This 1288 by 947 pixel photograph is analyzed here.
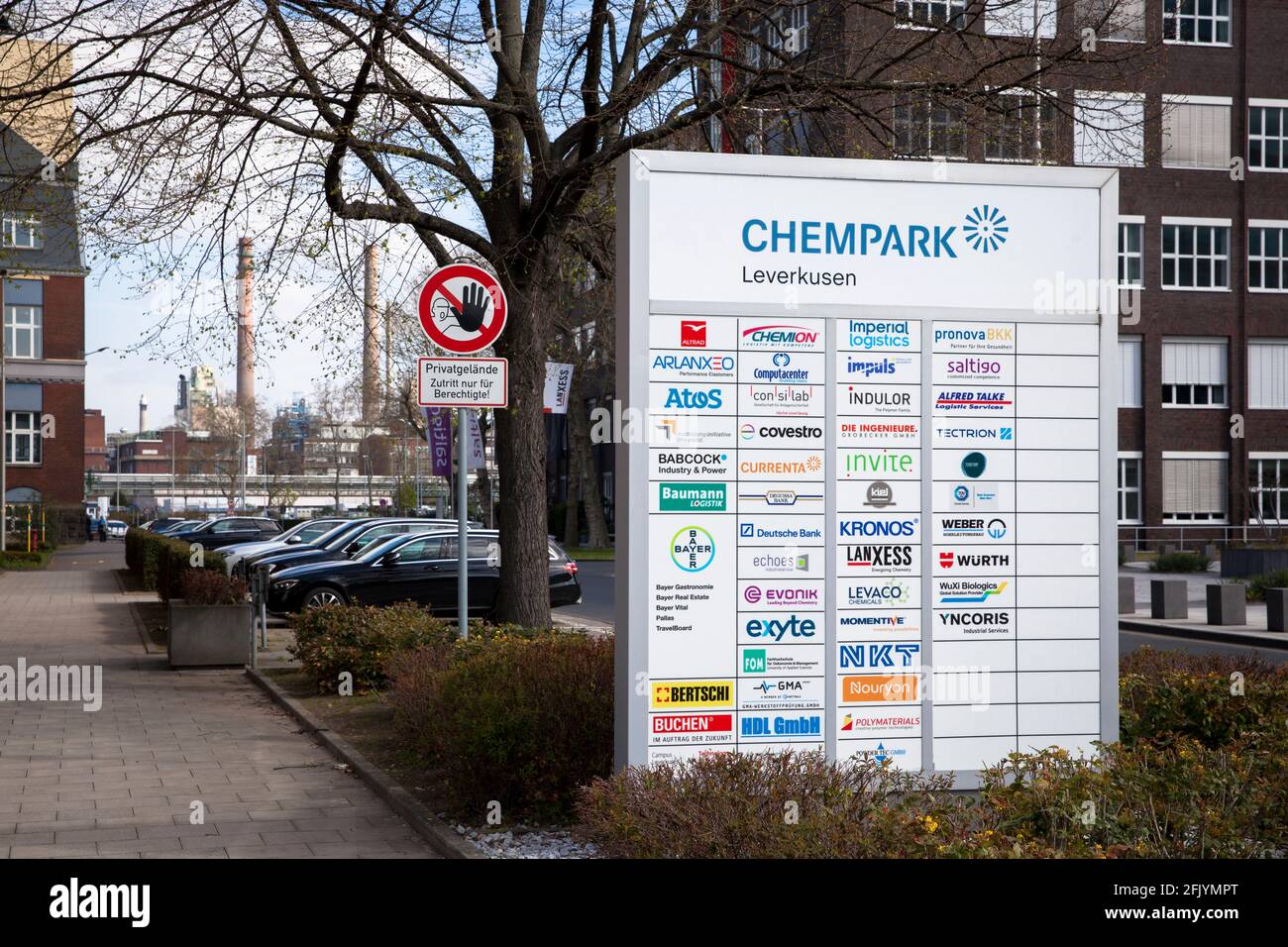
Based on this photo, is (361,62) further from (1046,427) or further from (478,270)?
(1046,427)

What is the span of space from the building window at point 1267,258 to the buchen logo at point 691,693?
49.8m

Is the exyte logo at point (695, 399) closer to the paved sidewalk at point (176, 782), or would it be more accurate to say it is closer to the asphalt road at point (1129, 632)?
the paved sidewalk at point (176, 782)

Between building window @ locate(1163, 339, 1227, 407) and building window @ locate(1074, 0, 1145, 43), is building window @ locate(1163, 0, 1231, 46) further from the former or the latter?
building window @ locate(1074, 0, 1145, 43)

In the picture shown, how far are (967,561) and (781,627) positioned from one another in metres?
1.01

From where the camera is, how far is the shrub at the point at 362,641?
508 inches

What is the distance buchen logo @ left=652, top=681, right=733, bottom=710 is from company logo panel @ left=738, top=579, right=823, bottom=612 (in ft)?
1.28

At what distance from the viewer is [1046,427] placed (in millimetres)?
7133

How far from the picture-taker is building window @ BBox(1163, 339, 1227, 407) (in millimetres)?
51156

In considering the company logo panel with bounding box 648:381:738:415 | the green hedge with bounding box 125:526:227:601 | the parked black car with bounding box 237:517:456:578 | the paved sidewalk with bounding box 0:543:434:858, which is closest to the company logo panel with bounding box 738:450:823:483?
the company logo panel with bounding box 648:381:738:415

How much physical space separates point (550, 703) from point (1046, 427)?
3081 millimetres

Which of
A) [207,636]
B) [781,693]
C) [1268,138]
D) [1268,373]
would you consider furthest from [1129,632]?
[1268,138]

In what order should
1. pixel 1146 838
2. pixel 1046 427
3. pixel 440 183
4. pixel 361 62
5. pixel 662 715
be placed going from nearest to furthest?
pixel 1146 838 → pixel 662 715 → pixel 1046 427 → pixel 361 62 → pixel 440 183
